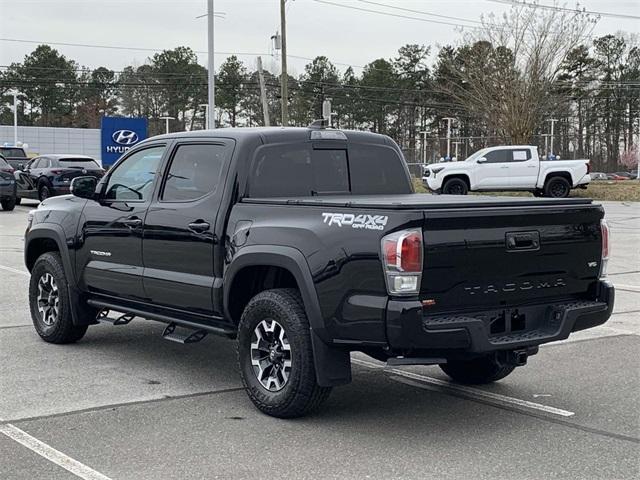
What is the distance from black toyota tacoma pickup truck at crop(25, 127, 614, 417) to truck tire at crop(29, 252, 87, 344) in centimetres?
13

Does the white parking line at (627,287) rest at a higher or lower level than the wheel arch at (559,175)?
lower

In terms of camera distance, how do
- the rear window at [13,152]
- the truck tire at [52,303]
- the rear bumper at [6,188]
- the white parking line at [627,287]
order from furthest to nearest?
the rear window at [13,152] → the rear bumper at [6,188] → the white parking line at [627,287] → the truck tire at [52,303]

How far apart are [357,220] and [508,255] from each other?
0.99 metres

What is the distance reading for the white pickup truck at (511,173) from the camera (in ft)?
98.2

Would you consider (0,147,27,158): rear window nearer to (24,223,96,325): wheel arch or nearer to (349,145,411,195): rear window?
(24,223,96,325): wheel arch

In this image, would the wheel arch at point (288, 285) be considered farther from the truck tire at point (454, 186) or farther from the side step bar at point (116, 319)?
the truck tire at point (454, 186)

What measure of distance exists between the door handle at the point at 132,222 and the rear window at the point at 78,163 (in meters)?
19.2

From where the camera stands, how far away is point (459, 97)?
41750 millimetres

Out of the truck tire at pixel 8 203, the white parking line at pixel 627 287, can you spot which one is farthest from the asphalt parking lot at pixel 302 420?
the truck tire at pixel 8 203

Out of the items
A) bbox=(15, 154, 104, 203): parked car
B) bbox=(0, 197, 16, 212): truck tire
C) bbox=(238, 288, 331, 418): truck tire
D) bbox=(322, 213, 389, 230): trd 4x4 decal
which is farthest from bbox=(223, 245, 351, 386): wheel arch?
bbox=(0, 197, 16, 212): truck tire

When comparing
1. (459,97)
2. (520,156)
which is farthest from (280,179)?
(459,97)

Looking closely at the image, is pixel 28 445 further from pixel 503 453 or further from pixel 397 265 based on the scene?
pixel 503 453

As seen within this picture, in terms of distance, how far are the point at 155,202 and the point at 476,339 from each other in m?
2.93

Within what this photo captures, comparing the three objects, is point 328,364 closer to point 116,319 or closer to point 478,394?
point 478,394
